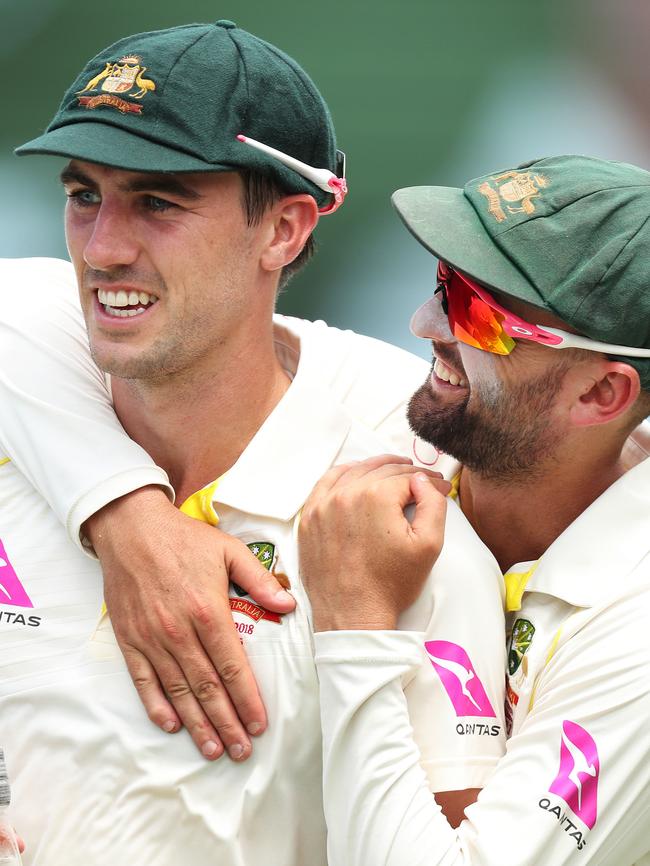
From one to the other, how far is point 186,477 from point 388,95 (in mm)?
2925

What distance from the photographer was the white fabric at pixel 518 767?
6.41 ft

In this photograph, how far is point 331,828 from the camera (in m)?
2.00

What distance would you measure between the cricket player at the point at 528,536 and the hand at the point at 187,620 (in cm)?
13

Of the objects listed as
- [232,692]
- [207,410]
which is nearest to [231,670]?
[232,692]

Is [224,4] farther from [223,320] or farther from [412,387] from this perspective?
[223,320]

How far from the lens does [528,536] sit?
251 cm

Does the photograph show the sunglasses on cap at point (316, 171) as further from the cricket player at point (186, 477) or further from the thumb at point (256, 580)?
the thumb at point (256, 580)

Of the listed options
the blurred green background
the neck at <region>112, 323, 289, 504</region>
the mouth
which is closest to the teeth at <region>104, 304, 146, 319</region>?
the mouth

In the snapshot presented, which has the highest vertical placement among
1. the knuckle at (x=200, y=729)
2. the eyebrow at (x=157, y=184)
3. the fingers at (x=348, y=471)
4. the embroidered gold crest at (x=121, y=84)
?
the embroidered gold crest at (x=121, y=84)

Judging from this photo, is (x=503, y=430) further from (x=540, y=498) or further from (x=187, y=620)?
(x=187, y=620)

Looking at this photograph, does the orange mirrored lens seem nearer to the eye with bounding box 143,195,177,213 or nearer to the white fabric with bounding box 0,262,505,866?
the white fabric with bounding box 0,262,505,866

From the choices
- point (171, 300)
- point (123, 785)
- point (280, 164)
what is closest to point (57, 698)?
point (123, 785)

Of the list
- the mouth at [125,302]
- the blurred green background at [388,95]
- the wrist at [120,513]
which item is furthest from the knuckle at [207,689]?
the blurred green background at [388,95]

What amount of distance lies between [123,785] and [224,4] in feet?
12.0
